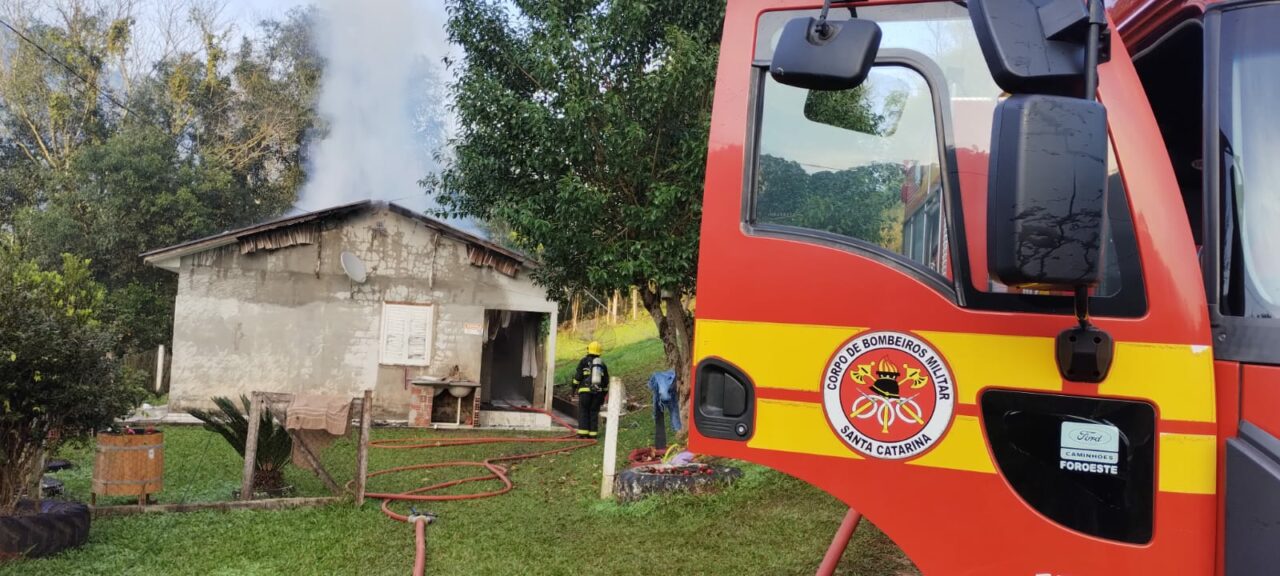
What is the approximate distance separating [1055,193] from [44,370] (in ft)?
23.9

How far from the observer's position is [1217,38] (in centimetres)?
218

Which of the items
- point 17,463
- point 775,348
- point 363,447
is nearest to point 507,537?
point 363,447

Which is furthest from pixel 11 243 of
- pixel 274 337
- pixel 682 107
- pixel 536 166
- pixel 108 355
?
pixel 274 337

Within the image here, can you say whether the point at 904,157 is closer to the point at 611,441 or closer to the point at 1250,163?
the point at 1250,163

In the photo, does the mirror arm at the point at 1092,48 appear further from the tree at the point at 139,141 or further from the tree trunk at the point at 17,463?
the tree at the point at 139,141

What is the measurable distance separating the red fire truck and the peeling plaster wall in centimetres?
1472

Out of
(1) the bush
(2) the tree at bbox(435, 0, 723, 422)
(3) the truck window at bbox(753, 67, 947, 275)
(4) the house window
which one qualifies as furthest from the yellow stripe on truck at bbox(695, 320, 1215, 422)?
(4) the house window

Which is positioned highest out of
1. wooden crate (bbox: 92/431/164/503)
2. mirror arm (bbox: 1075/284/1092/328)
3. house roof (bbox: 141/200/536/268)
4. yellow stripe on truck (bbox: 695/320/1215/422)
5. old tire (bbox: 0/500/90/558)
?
house roof (bbox: 141/200/536/268)

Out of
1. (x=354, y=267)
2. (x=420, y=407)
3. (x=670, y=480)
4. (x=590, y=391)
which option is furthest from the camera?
(x=354, y=267)

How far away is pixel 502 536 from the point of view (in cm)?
779

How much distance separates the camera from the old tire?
634 centimetres

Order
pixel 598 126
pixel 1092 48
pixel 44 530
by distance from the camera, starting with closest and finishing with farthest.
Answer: pixel 1092 48 < pixel 44 530 < pixel 598 126

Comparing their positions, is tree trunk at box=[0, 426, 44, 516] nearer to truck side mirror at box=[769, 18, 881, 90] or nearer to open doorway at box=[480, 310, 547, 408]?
truck side mirror at box=[769, 18, 881, 90]

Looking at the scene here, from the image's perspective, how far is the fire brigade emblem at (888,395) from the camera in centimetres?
230
